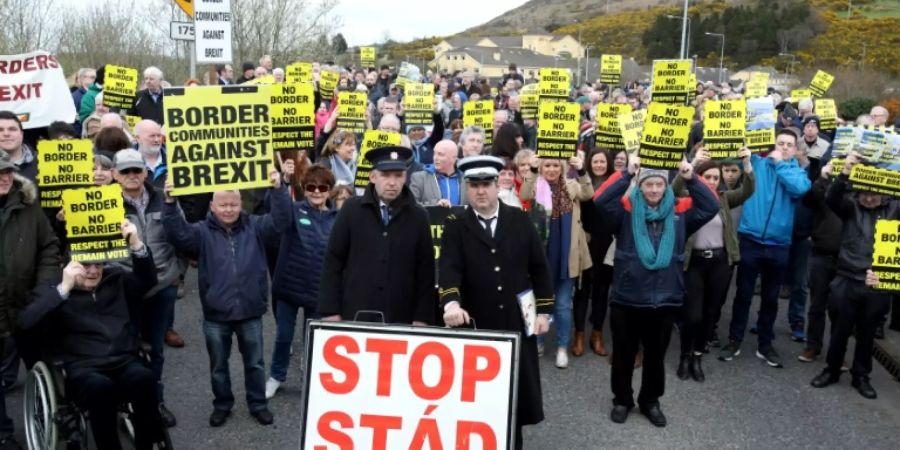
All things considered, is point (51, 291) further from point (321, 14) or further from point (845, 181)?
point (321, 14)

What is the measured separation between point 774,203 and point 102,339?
6285 mm

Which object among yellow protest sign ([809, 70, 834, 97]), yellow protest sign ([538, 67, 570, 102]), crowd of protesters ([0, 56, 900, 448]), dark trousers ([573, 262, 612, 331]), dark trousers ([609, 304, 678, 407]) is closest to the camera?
crowd of protesters ([0, 56, 900, 448])

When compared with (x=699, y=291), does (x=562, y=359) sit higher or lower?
lower

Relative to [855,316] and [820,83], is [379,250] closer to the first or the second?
[855,316]

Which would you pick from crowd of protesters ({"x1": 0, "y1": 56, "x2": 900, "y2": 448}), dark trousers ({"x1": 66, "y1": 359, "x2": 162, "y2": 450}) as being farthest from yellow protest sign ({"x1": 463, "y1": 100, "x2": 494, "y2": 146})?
dark trousers ({"x1": 66, "y1": 359, "x2": 162, "y2": 450})

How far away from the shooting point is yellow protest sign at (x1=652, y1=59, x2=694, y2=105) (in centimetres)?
820

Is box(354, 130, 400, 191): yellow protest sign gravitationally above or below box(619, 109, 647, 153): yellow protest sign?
below

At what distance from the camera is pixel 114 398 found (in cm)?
505

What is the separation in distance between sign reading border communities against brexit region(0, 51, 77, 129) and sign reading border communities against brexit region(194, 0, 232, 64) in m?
1.90

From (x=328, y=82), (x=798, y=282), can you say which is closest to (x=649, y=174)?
(x=798, y=282)

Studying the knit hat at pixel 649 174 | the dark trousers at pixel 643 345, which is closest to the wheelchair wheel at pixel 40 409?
the dark trousers at pixel 643 345

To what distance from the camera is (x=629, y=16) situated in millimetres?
167000

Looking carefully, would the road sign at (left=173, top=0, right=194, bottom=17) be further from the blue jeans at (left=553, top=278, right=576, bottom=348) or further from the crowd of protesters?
the blue jeans at (left=553, top=278, right=576, bottom=348)

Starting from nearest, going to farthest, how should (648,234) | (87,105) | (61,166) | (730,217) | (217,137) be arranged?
(61,166) < (217,137) < (648,234) < (730,217) < (87,105)
